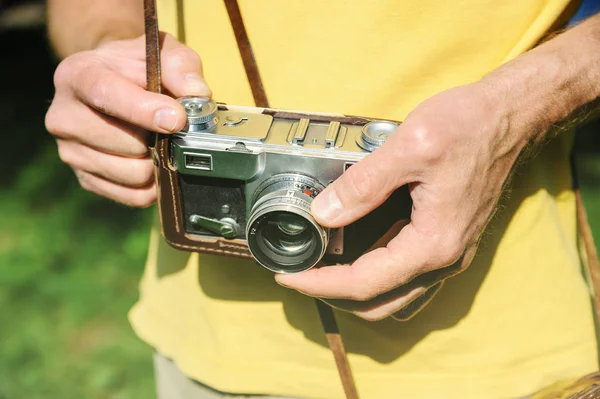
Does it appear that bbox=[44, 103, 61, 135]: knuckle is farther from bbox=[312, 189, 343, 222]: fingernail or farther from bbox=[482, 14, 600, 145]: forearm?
bbox=[482, 14, 600, 145]: forearm

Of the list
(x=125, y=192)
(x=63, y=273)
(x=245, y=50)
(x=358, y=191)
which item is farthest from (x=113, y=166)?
(x=63, y=273)

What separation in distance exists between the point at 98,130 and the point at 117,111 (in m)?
0.09

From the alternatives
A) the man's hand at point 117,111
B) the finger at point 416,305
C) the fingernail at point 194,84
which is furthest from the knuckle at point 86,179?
the finger at point 416,305

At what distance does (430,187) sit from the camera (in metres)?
0.85

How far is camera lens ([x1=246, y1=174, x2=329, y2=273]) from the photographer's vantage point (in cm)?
91

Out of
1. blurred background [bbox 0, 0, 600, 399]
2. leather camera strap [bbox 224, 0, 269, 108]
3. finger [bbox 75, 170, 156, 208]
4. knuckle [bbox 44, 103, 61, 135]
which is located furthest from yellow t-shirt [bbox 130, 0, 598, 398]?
blurred background [bbox 0, 0, 600, 399]

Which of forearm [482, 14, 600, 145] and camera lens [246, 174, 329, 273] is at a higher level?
forearm [482, 14, 600, 145]

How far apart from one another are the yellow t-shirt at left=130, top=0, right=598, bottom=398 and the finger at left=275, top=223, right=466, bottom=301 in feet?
0.45

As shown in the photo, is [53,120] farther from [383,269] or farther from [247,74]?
[383,269]

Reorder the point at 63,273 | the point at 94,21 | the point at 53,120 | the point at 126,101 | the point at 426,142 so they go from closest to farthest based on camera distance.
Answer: the point at 426,142, the point at 126,101, the point at 53,120, the point at 94,21, the point at 63,273

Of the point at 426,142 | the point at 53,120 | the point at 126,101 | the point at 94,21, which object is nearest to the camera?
the point at 426,142

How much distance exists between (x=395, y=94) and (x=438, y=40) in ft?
0.31

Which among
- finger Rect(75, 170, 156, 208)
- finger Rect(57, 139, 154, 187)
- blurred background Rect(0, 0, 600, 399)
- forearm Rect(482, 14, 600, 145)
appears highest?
forearm Rect(482, 14, 600, 145)

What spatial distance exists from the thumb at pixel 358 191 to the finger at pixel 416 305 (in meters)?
0.18
